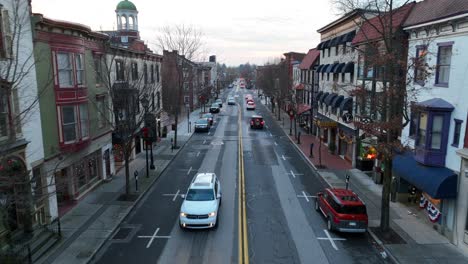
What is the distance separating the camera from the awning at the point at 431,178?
14.7m

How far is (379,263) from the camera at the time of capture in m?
13.5

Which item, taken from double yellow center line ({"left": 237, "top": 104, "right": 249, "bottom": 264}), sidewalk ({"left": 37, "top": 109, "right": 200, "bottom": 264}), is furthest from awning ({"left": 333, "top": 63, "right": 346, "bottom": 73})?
sidewalk ({"left": 37, "top": 109, "right": 200, "bottom": 264})

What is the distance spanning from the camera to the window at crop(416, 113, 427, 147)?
54.2 feet

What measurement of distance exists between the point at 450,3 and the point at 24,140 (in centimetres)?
1957

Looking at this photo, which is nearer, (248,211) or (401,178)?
(248,211)

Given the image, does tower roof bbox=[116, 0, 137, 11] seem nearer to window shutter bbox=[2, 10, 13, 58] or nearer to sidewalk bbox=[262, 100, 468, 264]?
window shutter bbox=[2, 10, 13, 58]

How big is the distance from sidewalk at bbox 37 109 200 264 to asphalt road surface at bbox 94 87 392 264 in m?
0.43

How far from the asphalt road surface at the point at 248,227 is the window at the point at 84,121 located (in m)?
5.05

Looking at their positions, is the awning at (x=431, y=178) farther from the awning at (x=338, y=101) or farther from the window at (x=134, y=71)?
the window at (x=134, y=71)

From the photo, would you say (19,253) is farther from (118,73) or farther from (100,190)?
(118,73)

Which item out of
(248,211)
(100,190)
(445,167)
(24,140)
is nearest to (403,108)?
(445,167)

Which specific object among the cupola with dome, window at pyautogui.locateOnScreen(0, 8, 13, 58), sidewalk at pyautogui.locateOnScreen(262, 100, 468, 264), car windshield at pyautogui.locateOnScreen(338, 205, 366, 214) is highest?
the cupola with dome

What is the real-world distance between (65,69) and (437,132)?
1831cm

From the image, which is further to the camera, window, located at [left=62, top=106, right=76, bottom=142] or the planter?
the planter
